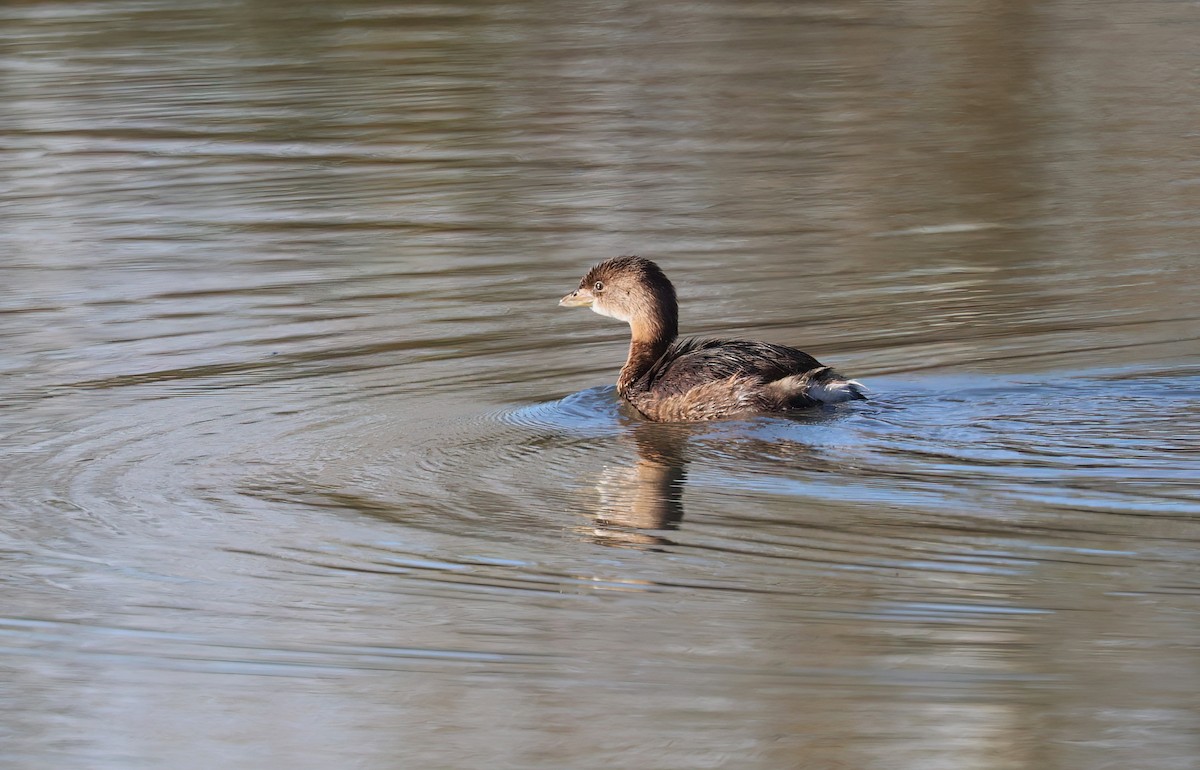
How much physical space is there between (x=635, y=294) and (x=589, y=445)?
1.71m

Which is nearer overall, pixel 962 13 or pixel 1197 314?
pixel 1197 314

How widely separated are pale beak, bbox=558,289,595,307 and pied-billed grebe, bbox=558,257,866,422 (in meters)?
0.33

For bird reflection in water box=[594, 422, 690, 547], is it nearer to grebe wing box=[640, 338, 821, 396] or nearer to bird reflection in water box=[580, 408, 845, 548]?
bird reflection in water box=[580, 408, 845, 548]

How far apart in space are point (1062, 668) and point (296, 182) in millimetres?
11761

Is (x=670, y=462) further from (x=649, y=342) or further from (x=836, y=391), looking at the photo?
(x=649, y=342)

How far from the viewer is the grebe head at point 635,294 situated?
10.3 m

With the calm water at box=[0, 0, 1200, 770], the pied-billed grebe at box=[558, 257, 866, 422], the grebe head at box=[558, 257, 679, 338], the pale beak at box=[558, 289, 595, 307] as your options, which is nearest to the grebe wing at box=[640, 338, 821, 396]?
the pied-billed grebe at box=[558, 257, 866, 422]

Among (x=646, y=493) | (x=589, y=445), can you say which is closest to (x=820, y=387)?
(x=589, y=445)

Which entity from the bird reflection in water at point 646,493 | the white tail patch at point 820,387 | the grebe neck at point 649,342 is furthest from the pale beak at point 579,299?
the white tail patch at point 820,387

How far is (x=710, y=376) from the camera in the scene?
364 inches

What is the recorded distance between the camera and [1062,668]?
561 centimetres

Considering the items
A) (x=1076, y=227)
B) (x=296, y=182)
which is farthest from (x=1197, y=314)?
(x=296, y=182)

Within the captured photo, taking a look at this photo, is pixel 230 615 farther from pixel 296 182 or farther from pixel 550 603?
pixel 296 182

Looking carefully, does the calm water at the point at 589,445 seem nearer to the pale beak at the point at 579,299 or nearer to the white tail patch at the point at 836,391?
the white tail patch at the point at 836,391
